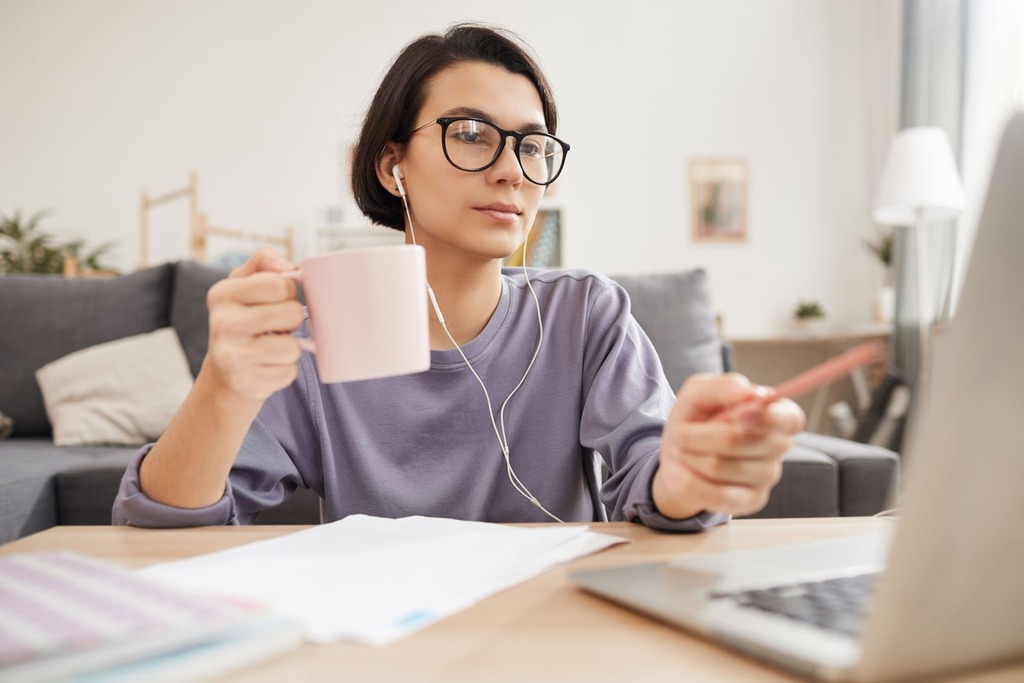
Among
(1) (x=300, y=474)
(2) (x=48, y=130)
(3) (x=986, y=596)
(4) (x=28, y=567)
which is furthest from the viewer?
(2) (x=48, y=130)

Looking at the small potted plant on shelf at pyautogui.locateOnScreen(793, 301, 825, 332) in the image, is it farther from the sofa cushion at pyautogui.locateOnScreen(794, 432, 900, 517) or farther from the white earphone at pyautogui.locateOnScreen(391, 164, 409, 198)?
the white earphone at pyautogui.locateOnScreen(391, 164, 409, 198)

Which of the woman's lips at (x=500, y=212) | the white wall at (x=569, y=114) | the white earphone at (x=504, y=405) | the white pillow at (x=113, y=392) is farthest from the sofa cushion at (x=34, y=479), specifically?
the white wall at (x=569, y=114)

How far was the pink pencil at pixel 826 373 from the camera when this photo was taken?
44 centimetres

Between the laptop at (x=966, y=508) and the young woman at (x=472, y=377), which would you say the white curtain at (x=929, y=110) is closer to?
the young woman at (x=472, y=377)

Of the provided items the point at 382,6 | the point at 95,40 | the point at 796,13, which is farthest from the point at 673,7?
the point at 95,40

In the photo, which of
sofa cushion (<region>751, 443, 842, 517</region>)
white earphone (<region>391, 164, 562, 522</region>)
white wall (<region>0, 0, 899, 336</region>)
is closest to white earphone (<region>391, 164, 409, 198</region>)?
white earphone (<region>391, 164, 562, 522</region>)

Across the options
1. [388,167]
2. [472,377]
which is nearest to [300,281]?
[472,377]

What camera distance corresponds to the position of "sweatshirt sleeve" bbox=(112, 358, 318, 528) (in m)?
0.78

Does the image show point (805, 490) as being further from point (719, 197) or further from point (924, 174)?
point (719, 197)

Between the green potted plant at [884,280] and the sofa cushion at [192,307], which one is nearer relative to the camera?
the sofa cushion at [192,307]

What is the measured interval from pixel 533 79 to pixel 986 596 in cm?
105

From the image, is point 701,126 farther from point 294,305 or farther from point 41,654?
point 41,654

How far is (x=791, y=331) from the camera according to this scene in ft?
15.6

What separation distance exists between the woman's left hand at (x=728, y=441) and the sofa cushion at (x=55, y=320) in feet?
8.06
